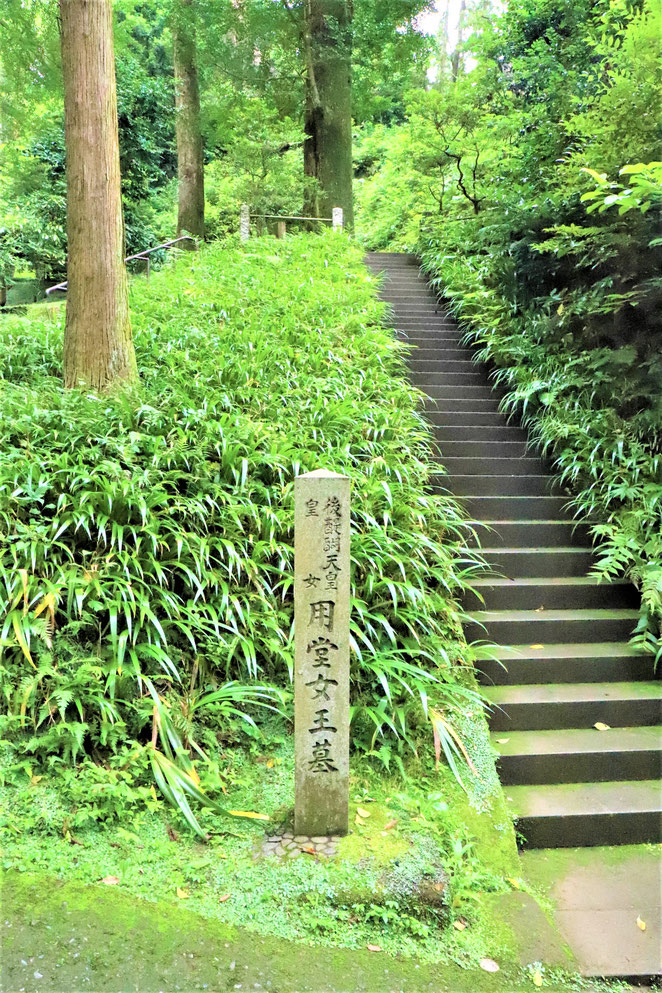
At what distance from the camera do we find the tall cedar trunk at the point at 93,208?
160 inches

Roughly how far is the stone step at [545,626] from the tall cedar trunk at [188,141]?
977 cm

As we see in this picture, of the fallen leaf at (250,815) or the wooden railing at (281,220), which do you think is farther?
the wooden railing at (281,220)

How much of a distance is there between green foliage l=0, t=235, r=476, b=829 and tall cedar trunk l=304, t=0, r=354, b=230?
709 centimetres

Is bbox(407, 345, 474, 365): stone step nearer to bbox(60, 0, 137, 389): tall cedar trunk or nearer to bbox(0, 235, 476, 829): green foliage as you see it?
bbox(0, 235, 476, 829): green foliage

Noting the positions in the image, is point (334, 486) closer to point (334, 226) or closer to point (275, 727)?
point (275, 727)

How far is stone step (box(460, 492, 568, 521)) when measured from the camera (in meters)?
5.08

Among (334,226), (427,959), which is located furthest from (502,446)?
(334,226)

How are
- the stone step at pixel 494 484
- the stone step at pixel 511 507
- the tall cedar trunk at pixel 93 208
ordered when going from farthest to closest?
the stone step at pixel 494 484
the stone step at pixel 511 507
the tall cedar trunk at pixel 93 208

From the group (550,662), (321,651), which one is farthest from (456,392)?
(321,651)

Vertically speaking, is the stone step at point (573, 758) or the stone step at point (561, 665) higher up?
the stone step at point (561, 665)

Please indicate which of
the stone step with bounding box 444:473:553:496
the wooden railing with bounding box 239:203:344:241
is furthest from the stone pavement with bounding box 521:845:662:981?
the wooden railing with bounding box 239:203:344:241

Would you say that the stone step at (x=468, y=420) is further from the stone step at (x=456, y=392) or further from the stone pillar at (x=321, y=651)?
the stone pillar at (x=321, y=651)

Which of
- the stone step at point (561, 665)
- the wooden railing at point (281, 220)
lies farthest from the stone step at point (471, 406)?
the wooden railing at point (281, 220)

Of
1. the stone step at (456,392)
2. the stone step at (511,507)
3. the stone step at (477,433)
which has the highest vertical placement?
the stone step at (456,392)
